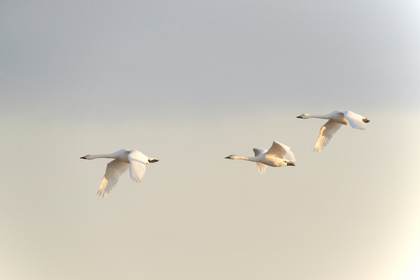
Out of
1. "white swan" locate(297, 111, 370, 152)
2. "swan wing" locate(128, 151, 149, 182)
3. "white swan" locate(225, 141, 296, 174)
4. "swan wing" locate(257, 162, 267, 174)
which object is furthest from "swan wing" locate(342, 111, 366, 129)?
"swan wing" locate(128, 151, 149, 182)

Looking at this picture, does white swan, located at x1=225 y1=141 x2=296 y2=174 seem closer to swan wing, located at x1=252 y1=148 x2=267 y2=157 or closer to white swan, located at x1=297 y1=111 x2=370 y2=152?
swan wing, located at x1=252 y1=148 x2=267 y2=157

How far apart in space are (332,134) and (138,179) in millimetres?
12105

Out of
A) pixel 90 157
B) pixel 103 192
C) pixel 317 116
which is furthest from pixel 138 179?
pixel 317 116

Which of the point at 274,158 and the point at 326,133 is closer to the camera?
the point at 274,158

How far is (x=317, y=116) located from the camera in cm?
3691

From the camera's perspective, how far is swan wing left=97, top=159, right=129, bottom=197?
3503 centimetres

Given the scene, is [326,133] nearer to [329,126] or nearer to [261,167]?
[329,126]

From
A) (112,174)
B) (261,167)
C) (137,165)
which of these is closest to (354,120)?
(261,167)

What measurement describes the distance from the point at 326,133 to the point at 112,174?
398 inches

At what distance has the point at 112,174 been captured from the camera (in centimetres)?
3519

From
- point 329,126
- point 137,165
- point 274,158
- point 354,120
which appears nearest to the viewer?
point 137,165

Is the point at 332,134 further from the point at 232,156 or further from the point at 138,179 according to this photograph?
the point at 138,179

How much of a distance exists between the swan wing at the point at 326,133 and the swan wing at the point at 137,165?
917cm

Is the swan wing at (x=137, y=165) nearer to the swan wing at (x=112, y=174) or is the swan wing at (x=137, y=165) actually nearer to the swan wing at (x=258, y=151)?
the swan wing at (x=112, y=174)
